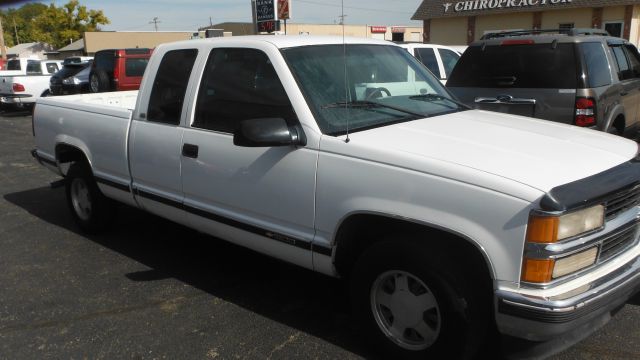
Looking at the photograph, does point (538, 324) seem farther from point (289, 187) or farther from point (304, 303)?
point (304, 303)

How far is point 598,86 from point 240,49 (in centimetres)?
394

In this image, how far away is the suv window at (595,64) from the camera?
576 cm

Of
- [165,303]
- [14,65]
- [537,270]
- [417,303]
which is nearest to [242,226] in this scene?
[165,303]

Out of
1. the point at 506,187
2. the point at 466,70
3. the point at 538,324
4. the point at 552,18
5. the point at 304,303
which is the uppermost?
the point at 552,18

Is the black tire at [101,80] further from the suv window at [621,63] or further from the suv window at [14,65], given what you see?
the suv window at [621,63]

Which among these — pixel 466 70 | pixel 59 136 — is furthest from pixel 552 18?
pixel 59 136

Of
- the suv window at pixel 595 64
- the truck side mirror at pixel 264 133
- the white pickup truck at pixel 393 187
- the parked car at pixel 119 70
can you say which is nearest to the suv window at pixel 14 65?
the parked car at pixel 119 70

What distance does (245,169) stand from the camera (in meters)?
3.57

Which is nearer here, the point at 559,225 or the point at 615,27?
the point at 559,225

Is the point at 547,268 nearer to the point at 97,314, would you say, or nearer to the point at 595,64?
the point at 97,314

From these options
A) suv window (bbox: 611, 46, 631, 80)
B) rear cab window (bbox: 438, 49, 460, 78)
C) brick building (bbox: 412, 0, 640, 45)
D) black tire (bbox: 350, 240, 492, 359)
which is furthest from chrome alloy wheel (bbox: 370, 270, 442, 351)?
brick building (bbox: 412, 0, 640, 45)

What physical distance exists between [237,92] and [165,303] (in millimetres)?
1602

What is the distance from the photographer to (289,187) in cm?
334

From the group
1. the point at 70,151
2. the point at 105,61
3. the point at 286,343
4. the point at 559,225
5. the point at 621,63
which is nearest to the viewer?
the point at 559,225
